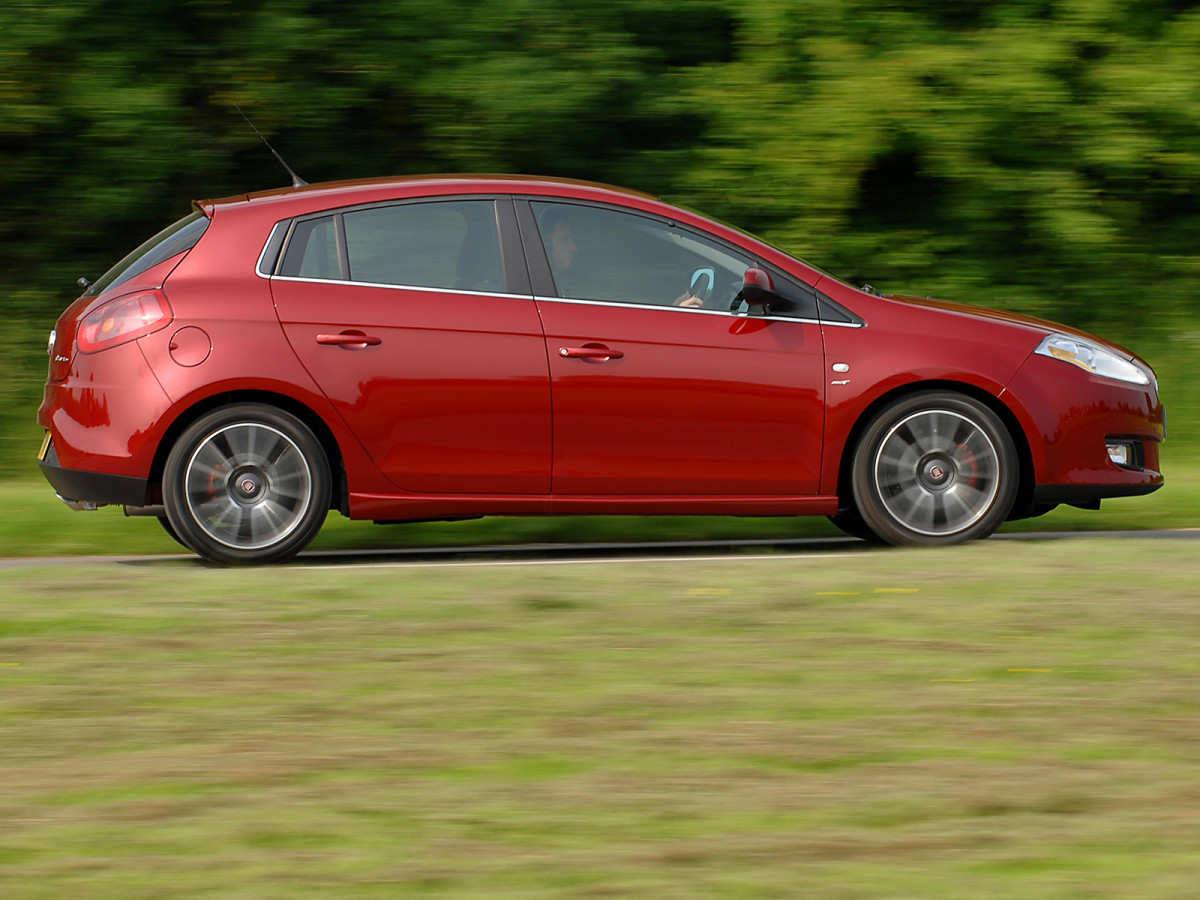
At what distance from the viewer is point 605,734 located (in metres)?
4.55

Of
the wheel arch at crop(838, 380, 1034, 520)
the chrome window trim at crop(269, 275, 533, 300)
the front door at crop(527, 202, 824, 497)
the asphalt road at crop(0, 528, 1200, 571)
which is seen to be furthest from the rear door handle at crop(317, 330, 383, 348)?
the wheel arch at crop(838, 380, 1034, 520)

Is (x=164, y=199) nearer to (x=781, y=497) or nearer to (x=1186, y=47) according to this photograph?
(x=781, y=497)

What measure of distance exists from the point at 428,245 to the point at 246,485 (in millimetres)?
1303

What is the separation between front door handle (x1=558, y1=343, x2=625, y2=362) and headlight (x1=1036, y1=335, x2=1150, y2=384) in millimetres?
1937

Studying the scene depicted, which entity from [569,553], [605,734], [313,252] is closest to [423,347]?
[313,252]

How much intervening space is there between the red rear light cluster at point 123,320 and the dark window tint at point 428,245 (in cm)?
83

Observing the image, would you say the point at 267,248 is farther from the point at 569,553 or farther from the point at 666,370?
the point at 569,553

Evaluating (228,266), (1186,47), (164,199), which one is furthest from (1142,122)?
(228,266)

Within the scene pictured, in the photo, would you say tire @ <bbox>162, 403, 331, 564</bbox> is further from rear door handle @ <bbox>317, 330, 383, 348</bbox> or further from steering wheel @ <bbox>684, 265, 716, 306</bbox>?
steering wheel @ <bbox>684, 265, 716, 306</bbox>

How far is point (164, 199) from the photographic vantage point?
13.0m

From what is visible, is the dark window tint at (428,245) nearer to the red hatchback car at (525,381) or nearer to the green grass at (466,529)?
the red hatchback car at (525,381)

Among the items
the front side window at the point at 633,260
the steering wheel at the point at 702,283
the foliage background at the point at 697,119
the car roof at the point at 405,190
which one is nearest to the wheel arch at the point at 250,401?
the car roof at the point at 405,190

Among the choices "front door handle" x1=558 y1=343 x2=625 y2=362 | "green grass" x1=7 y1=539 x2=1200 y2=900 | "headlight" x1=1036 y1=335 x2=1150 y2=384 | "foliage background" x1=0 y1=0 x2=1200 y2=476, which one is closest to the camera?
"green grass" x1=7 y1=539 x2=1200 y2=900

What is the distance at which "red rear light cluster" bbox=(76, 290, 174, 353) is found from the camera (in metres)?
7.34
